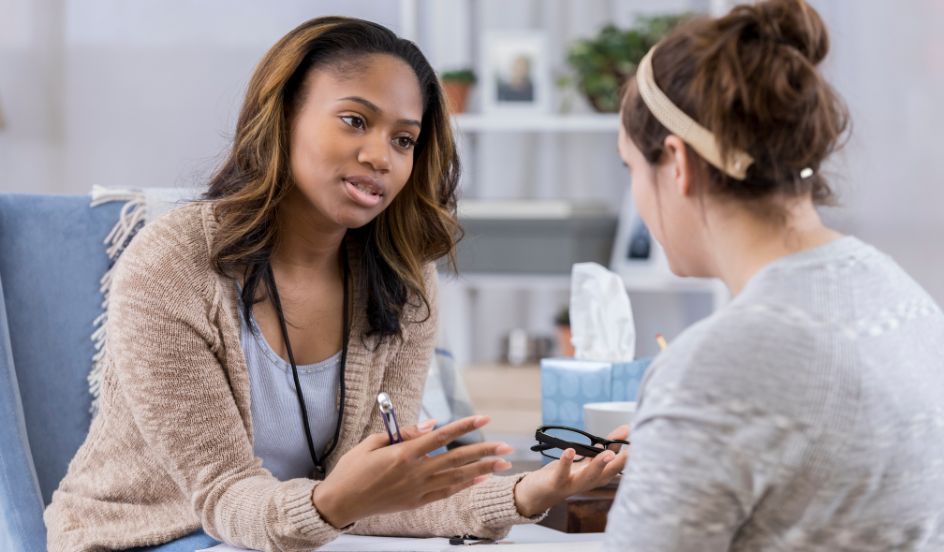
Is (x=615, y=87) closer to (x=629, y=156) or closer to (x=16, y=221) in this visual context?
(x=16, y=221)

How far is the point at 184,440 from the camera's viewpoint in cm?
122

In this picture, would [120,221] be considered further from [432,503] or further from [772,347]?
[772,347]

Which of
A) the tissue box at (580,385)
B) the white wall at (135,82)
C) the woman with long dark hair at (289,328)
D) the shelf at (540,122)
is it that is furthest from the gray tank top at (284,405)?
the white wall at (135,82)

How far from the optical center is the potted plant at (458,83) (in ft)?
10.1

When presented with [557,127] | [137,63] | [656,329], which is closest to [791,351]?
[557,127]

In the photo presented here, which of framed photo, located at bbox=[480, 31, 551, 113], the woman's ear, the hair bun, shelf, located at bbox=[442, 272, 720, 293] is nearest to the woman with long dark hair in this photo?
the woman's ear

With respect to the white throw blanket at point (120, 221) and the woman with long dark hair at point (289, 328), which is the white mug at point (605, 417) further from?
the white throw blanket at point (120, 221)

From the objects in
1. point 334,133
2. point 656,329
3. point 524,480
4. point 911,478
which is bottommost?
point 656,329

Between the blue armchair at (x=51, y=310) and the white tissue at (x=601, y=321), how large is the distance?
25.7 inches

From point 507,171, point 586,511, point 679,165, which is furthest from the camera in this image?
point 507,171

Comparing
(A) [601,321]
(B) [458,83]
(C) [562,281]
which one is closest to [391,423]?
(A) [601,321]

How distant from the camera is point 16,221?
1.57 meters

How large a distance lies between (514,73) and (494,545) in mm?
2164

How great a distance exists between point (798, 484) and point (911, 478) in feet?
0.30
